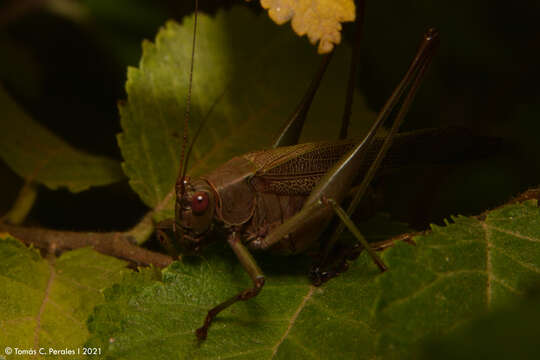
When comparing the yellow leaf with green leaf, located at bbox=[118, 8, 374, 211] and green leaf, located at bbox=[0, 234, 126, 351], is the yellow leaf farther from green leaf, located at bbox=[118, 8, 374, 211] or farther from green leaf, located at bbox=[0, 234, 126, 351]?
green leaf, located at bbox=[0, 234, 126, 351]

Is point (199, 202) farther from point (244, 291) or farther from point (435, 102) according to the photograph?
point (435, 102)

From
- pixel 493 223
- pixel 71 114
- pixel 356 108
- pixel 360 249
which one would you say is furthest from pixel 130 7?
pixel 493 223

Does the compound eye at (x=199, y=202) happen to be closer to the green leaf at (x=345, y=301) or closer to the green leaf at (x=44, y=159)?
the green leaf at (x=345, y=301)

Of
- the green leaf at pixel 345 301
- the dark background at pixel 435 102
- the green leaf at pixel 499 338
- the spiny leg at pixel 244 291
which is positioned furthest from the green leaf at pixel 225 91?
the green leaf at pixel 499 338

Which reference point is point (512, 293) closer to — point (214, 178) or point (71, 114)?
point (214, 178)

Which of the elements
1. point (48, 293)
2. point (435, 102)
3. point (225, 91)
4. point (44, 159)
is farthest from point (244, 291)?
point (435, 102)
